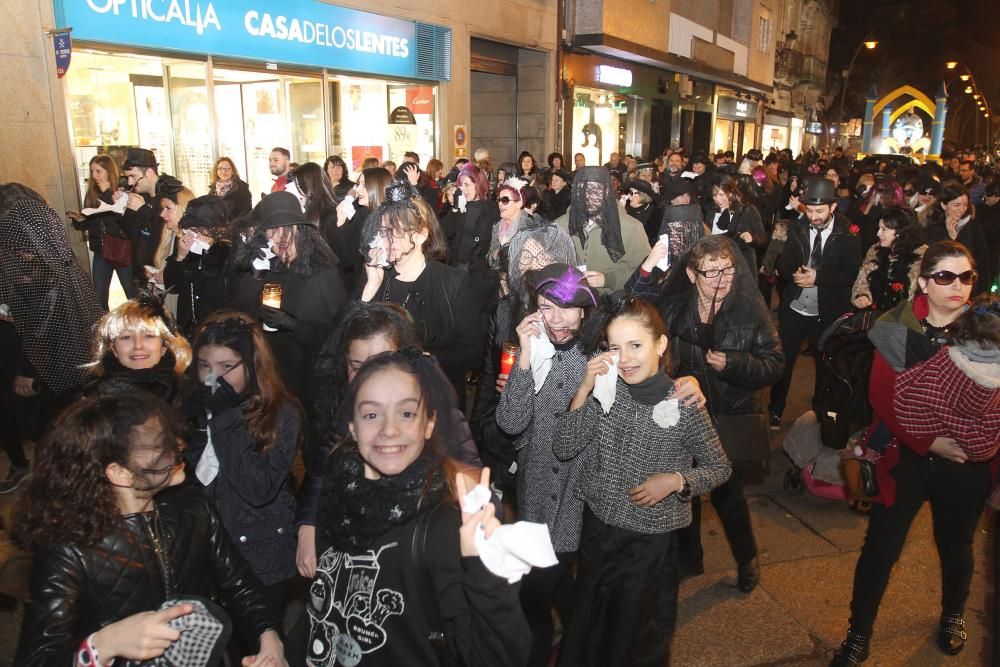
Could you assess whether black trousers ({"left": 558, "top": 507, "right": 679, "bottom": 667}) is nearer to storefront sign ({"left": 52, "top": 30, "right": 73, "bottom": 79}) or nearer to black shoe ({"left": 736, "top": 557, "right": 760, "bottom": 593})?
black shoe ({"left": 736, "top": 557, "right": 760, "bottom": 593})

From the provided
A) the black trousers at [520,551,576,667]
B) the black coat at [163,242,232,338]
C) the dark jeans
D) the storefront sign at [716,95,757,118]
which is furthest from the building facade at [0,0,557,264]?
the storefront sign at [716,95,757,118]

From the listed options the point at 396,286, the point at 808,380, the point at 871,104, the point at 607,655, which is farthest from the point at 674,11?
the point at 871,104

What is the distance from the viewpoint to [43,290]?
4590 millimetres

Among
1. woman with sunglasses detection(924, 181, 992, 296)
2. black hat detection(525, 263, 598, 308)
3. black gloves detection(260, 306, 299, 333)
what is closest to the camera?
black hat detection(525, 263, 598, 308)

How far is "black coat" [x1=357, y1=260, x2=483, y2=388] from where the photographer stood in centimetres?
408

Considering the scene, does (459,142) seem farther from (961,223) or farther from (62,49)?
(961,223)

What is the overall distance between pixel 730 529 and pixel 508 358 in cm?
168

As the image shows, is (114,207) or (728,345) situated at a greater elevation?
(114,207)

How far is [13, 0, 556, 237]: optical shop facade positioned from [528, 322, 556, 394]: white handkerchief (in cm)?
795

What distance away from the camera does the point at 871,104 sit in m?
58.2

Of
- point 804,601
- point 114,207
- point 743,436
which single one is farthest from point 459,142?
point 804,601

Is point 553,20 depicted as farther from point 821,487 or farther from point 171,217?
point 821,487

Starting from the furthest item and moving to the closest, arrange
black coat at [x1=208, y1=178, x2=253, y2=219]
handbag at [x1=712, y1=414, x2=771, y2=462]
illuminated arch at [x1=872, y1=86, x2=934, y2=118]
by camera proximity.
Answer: illuminated arch at [x1=872, y1=86, x2=934, y2=118]
black coat at [x1=208, y1=178, x2=253, y2=219]
handbag at [x1=712, y1=414, x2=771, y2=462]

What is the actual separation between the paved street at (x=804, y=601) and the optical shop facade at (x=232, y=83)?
559 cm
